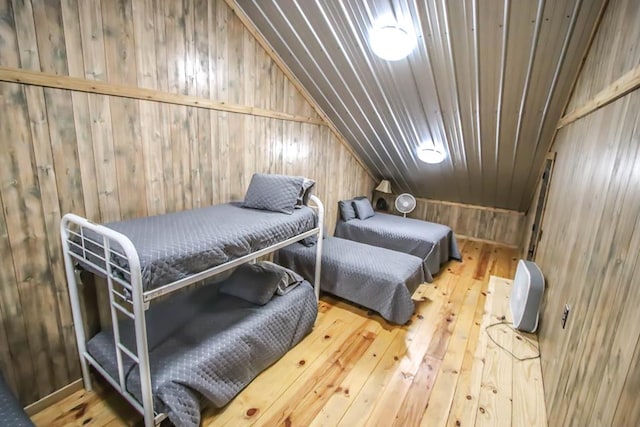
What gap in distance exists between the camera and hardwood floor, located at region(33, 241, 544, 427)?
1678 millimetres

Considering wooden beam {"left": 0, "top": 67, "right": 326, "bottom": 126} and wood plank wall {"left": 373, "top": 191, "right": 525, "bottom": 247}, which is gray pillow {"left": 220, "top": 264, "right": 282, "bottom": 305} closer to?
wooden beam {"left": 0, "top": 67, "right": 326, "bottom": 126}

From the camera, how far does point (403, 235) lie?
3.74 m

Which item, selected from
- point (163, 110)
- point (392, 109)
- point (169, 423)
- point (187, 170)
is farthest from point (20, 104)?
point (392, 109)

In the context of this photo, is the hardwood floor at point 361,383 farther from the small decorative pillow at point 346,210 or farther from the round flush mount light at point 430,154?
the round flush mount light at point 430,154

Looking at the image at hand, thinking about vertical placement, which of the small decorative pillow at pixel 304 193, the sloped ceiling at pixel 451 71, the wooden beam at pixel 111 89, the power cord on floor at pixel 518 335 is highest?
the sloped ceiling at pixel 451 71

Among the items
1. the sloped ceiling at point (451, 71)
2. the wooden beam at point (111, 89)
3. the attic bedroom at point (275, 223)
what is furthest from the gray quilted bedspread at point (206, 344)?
the sloped ceiling at point (451, 71)

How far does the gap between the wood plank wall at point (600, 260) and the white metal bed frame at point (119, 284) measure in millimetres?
1583

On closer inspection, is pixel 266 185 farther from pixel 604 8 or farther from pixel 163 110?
pixel 604 8

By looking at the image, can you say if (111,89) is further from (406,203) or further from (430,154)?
(406,203)

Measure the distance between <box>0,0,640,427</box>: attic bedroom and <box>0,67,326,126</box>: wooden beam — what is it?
0.01m

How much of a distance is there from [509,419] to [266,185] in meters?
2.04

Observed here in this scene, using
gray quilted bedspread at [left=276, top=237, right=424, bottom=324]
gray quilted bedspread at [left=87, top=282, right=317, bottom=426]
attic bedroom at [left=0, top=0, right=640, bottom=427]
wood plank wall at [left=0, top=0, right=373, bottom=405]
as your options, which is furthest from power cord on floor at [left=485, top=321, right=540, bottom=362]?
wood plank wall at [left=0, top=0, right=373, bottom=405]

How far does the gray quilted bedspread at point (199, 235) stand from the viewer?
4.52 feet

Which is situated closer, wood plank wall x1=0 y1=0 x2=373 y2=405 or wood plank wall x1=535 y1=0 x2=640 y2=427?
wood plank wall x1=535 y1=0 x2=640 y2=427
